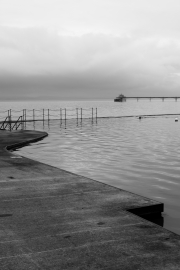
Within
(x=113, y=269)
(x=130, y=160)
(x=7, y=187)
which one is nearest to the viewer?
(x=113, y=269)

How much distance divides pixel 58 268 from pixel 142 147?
21.1 meters

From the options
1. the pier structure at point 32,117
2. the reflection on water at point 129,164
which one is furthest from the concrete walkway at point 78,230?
the pier structure at point 32,117

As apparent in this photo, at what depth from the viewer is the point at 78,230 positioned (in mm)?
7289

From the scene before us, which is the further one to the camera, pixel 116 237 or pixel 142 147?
pixel 142 147

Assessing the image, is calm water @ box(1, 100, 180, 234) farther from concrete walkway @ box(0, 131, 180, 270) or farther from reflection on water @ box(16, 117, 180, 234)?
concrete walkway @ box(0, 131, 180, 270)

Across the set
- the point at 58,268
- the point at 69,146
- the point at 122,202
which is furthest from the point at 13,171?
Result: the point at 69,146

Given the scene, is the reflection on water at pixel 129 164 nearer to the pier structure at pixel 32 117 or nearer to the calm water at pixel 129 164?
the calm water at pixel 129 164

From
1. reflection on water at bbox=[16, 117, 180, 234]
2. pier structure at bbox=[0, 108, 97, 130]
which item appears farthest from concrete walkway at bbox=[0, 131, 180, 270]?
pier structure at bbox=[0, 108, 97, 130]

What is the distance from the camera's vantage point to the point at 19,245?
6535 millimetres

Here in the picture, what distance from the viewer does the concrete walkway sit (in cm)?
591

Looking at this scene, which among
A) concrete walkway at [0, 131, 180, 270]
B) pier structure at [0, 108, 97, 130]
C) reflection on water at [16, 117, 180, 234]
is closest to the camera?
concrete walkway at [0, 131, 180, 270]

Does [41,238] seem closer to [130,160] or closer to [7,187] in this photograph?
[7,187]

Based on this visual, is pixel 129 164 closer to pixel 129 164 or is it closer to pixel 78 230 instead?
pixel 129 164

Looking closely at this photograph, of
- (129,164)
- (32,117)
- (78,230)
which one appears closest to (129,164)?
(129,164)
